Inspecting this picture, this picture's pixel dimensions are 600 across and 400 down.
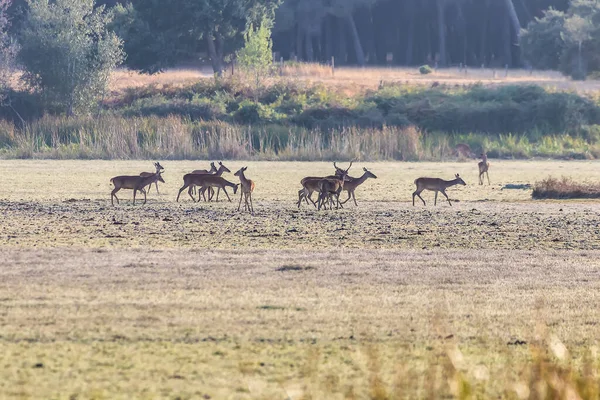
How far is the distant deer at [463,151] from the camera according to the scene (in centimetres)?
4497

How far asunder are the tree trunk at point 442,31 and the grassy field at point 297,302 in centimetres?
4828

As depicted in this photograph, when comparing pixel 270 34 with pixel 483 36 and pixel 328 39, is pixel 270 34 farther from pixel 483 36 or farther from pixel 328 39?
pixel 483 36

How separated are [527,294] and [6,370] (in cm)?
609

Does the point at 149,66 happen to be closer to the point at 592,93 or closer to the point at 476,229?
the point at 592,93

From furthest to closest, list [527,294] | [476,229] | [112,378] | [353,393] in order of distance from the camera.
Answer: [476,229] → [527,294] → [112,378] → [353,393]

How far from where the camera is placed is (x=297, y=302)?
1291 cm

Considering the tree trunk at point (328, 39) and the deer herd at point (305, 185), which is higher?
the tree trunk at point (328, 39)

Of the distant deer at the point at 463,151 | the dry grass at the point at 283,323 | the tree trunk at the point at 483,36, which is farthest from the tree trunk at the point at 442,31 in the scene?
the dry grass at the point at 283,323

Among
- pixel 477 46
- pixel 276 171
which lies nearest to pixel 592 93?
pixel 477 46

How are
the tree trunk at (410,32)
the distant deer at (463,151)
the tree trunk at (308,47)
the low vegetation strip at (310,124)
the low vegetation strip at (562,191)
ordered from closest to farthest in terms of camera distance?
the low vegetation strip at (562,191), the low vegetation strip at (310,124), the distant deer at (463,151), the tree trunk at (308,47), the tree trunk at (410,32)

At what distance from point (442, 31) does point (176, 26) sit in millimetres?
16188

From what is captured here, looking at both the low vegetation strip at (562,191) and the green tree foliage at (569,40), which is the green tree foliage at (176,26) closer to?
the green tree foliage at (569,40)

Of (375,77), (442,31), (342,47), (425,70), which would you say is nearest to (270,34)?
(342,47)

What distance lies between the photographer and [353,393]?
8.98 metres
